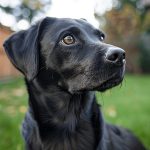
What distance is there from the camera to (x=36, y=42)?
390 centimetres

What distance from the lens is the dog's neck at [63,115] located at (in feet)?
12.8

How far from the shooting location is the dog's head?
3.53m

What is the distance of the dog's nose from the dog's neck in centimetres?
55

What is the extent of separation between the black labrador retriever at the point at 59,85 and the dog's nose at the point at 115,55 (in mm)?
224

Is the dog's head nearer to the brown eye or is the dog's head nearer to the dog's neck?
the brown eye

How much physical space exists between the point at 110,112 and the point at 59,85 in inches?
183

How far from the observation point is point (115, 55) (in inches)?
135

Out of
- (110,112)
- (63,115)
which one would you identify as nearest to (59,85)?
(63,115)

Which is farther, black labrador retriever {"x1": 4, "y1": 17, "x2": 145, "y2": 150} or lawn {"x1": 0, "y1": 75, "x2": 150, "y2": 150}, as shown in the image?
lawn {"x1": 0, "y1": 75, "x2": 150, "y2": 150}

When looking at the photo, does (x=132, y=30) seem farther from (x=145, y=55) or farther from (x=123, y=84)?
(x=123, y=84)

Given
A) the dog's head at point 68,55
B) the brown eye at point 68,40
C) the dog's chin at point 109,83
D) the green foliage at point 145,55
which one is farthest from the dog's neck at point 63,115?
the green foliage at point 145,55

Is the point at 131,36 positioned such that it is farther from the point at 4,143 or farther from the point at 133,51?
the point at 4,143

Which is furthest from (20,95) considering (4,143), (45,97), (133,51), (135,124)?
(133,51)

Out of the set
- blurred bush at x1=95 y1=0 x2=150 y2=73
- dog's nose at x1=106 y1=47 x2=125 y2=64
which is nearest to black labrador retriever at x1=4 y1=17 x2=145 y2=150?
dog's nose at x1=106 y1=47 x2=125 y2=64
